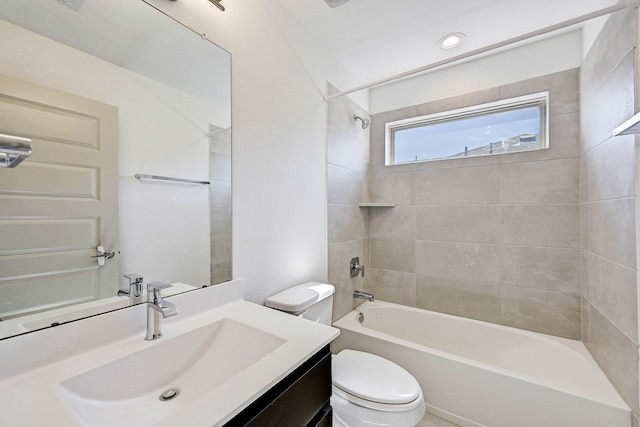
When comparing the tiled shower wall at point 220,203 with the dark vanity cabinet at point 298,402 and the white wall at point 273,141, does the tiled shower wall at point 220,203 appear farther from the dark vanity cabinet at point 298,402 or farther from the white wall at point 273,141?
the dark vanity cabinet at point 298,402

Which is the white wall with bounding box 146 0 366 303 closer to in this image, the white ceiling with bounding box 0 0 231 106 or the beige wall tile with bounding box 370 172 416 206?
the white ceiling with bounding box 0 0 231 106

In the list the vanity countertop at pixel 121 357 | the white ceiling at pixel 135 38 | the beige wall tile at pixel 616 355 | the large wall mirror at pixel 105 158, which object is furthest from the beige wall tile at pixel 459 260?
the white ceiling at pixel 135 38

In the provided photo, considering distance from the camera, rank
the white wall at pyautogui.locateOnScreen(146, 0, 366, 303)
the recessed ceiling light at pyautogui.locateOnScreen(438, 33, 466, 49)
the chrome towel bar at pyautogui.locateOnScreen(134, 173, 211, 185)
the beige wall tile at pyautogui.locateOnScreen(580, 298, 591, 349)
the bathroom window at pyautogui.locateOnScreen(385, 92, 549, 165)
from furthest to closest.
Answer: the bathroom window at pyautogui.locateOnScreen(385, 92, 549, 165), the recessed ceiling light at pyautogui.locateOnScreen(438, 33, 466, 49), the beige wall tile at pyautogui.locateOnScreen(580, 298, 591, 349), the white wall at pyautogui.locateOnScreen(146, 0, 366, 303), the chrome towel bar at pyautogui.locateOnScreen(134, 173, 211, 185)

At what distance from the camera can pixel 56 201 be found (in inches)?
30.5

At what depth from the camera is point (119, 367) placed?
77 centimetres

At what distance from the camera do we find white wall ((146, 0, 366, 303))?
129 centimetres

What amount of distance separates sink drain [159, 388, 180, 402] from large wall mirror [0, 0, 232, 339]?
1.06ft

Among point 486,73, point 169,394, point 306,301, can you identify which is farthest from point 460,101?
point 169,394

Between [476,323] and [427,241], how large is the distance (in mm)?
717

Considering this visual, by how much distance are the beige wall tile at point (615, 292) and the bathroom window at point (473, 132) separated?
3.00 ft

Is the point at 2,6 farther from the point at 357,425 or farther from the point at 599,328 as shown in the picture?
the point at 599,328

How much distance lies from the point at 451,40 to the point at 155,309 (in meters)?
2.32

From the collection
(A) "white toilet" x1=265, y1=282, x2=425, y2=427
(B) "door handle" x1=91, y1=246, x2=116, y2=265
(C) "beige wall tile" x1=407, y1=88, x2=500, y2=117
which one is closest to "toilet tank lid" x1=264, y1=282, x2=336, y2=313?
(A) "white toilet" x1=265, y1=282, x2=425, y2=427

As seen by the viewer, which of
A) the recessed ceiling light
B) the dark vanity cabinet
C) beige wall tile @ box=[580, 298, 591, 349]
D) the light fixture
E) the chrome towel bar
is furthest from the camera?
the recessed ceiling light
